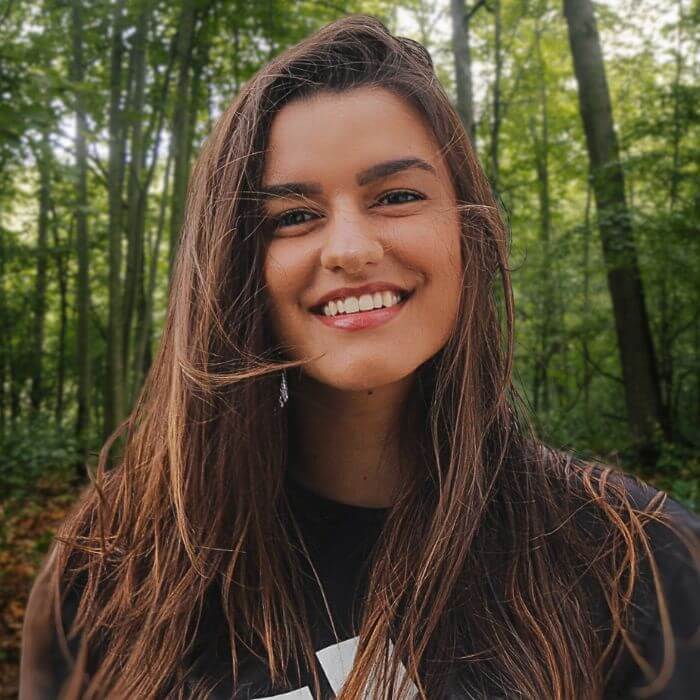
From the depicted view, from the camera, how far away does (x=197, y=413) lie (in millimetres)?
1503

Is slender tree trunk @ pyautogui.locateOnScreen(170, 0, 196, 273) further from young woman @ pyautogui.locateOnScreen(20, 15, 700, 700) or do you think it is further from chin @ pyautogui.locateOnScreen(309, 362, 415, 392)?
chin @ pyautogui.locateOnScreen(309, 362, 415, 392)

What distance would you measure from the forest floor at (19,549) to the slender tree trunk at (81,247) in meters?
0.71

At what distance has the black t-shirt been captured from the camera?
4.07ft

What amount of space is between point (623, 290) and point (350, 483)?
762cm

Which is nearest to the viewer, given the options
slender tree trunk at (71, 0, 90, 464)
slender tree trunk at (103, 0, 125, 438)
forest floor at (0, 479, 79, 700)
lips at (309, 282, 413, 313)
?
lips at (309, 282, 413, 313)

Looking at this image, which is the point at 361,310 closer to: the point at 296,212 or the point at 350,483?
the point at 296,212

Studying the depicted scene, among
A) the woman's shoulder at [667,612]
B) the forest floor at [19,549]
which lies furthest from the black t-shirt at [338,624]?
the forest floor at [19,549]

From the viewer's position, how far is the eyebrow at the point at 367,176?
1349mm

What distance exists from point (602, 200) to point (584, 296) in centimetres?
390

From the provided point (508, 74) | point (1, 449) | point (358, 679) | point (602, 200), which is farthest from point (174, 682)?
point (508, 74)

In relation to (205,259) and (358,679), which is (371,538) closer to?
(358,679)

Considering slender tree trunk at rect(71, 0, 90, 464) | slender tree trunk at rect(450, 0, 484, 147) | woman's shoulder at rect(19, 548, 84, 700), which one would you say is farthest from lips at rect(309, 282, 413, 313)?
slender tree trunk at rect(450, 0, 484, 147)

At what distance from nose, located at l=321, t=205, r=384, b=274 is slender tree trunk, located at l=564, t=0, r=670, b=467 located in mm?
7299

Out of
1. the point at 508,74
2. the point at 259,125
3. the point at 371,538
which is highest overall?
the point at 508,74
